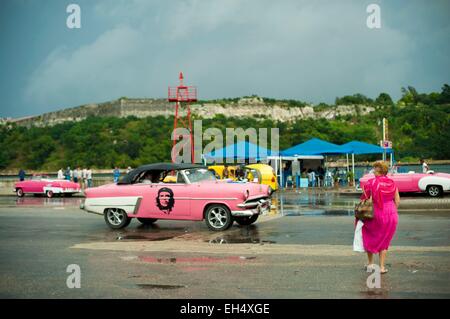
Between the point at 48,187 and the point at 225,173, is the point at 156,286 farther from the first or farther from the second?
the point at 48,187

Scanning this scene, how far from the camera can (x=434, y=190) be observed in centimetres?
2423

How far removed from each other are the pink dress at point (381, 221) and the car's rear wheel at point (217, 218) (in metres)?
5.92

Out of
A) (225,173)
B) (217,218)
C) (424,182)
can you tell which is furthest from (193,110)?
(217,218)

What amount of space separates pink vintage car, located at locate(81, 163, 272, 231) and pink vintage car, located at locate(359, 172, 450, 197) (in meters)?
11.1

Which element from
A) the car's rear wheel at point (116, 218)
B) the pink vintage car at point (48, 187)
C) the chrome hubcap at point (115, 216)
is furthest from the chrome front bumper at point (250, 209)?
the pink vintage car at point (48, 187)

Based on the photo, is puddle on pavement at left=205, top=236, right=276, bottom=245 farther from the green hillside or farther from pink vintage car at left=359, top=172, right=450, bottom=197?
the green hillside

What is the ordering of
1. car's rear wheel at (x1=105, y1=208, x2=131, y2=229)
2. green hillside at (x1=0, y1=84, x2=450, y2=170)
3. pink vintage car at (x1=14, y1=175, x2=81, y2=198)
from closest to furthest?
1. car's rear wheel at (x1=105, y1=208, x2=131, y2=229)
2. pink vintage car at (x1=14, y1=175, x2=81, y2=198)
3. green hillside at (x1=0, y1=84, x2=450, y2=170)

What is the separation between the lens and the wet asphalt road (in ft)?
24.2

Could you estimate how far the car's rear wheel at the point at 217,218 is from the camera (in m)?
14.1

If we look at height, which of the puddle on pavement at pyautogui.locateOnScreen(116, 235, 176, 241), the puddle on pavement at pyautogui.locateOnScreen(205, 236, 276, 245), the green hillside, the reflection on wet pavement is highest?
the green hillside

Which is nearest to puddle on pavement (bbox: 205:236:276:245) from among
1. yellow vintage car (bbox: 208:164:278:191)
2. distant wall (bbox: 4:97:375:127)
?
yellow vintage car (bbox: 208:164:278:191)

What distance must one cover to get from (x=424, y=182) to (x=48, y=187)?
20.3m

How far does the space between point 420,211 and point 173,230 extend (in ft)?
27.0

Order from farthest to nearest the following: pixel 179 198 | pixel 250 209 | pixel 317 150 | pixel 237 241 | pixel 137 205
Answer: pixel 317 150
pixel 137 205
pixel 179 198
pixel 250 209
pixel 237 241
